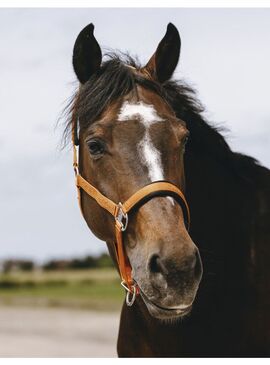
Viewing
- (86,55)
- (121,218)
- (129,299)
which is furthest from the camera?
(86,55)

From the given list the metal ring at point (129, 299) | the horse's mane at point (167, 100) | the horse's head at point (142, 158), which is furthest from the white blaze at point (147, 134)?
the metal ring at point (129, 299)

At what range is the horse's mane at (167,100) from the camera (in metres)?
3.75

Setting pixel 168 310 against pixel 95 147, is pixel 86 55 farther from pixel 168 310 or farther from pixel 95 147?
pixel 168 310

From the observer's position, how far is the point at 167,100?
3.93 metres

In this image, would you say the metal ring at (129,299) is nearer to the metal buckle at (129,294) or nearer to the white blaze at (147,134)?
the metal buckle at (129,294)

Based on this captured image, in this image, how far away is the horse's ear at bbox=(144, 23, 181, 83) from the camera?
4.04 meters

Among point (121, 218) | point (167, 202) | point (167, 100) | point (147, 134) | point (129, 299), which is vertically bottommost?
point (129, 299)

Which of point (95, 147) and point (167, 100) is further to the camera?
point (167, 100)

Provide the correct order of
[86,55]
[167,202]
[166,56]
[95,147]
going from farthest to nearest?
[166,56] → [86,55] → [95,147] → [167,202]

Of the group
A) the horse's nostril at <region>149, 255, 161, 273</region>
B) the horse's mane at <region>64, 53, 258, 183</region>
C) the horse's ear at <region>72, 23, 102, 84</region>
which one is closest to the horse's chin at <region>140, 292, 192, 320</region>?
the horse's nostril at <region>149, 255, 161, 273</region>

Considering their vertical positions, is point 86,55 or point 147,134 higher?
point 86,55

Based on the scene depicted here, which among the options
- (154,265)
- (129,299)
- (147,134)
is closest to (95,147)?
(147,134)

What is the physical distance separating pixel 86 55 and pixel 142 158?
925mm
